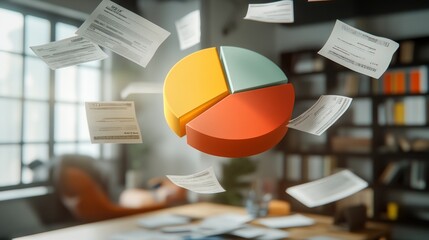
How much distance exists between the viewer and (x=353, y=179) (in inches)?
19.7

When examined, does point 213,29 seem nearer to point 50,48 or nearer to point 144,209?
point 50,48

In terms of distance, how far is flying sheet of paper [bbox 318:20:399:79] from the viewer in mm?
417

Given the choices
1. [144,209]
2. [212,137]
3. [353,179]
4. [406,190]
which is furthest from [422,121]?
[212,137]

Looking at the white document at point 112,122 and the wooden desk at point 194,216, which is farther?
the wooden desk at point 194,216

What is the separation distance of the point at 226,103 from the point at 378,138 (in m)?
2.51

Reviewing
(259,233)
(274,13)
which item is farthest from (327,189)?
(259,233)

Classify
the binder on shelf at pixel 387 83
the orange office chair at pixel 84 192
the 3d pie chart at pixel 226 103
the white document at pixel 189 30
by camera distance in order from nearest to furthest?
the 3d pie chart at pixel 226 103, the white document at pixel 189 30, the orange office chair at pixel 84 192, the binder on shelf at pixel 387 83

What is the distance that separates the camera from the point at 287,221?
1107mm

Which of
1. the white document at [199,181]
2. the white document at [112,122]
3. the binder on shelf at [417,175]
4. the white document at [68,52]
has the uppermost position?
the white document at [68,52]

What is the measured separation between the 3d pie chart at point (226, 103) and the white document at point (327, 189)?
108 millimetres

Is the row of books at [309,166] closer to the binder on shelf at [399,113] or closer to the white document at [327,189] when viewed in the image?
the binder on shelf at [399,113]

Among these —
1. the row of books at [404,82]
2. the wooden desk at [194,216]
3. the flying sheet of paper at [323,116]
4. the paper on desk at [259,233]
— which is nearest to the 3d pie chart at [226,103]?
the flying sheet of paper at [323,116]

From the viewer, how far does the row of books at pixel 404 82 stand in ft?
8.25

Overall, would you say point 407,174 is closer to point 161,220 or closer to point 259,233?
point 259,233
